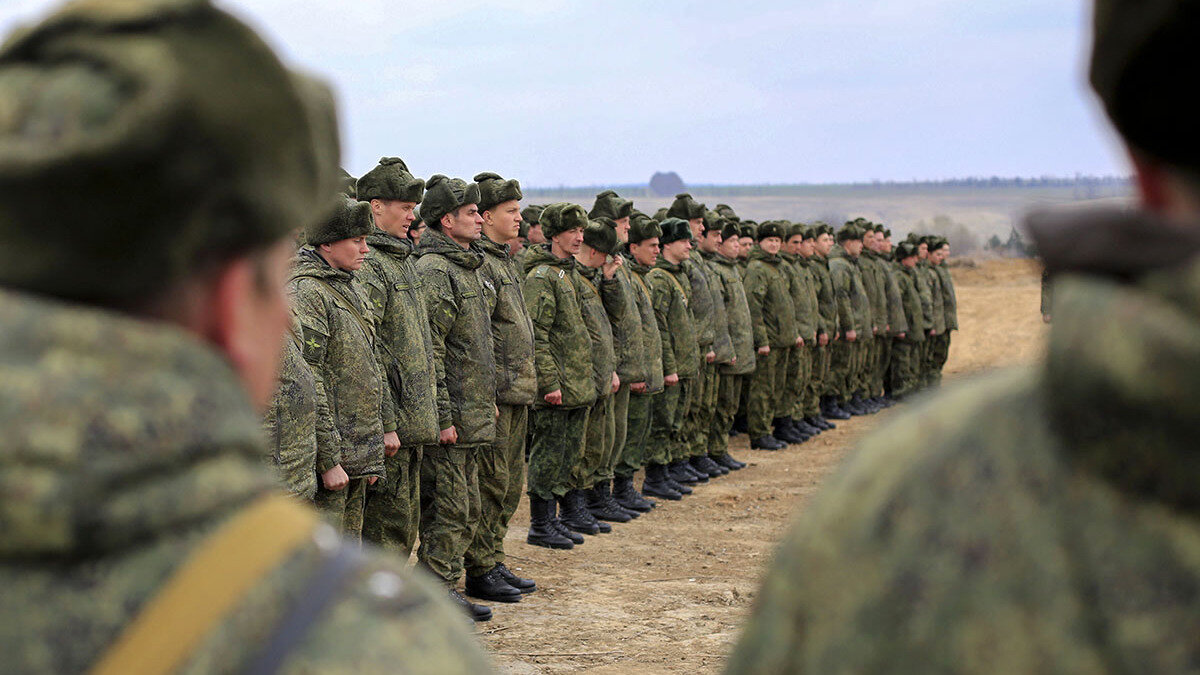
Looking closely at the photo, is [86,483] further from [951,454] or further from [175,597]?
[951,454]

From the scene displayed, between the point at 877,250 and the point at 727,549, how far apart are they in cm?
1114

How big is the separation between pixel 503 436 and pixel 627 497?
3.66m

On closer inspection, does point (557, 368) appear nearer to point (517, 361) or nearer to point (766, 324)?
point (517, 361)

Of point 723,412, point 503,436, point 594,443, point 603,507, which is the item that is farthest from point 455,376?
point 723,412

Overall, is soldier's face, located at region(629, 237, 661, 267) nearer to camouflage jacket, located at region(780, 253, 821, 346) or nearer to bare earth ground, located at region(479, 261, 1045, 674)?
bare earth ground, located at region(479, 261, 1045, 674)

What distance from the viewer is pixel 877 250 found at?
66.4ft

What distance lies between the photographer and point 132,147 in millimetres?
1192

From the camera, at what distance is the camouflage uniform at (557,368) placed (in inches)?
371

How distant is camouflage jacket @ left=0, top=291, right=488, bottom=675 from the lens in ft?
3.77

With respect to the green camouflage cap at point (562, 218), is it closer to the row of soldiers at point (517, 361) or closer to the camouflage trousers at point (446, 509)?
the row of soldiers at point (517, 361)

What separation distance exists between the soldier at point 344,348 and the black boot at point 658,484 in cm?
616

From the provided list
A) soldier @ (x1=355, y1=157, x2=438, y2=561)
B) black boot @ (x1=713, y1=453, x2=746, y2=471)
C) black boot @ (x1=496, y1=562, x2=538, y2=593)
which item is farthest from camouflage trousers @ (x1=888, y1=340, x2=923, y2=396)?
soldier @ (x1=355, y1=157, x2=438, y2=561)

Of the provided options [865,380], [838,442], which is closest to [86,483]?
[838,442]

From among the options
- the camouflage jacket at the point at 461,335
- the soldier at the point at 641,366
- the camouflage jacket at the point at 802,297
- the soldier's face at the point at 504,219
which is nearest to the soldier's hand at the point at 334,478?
the camouflage jacket at the point at 461,335
